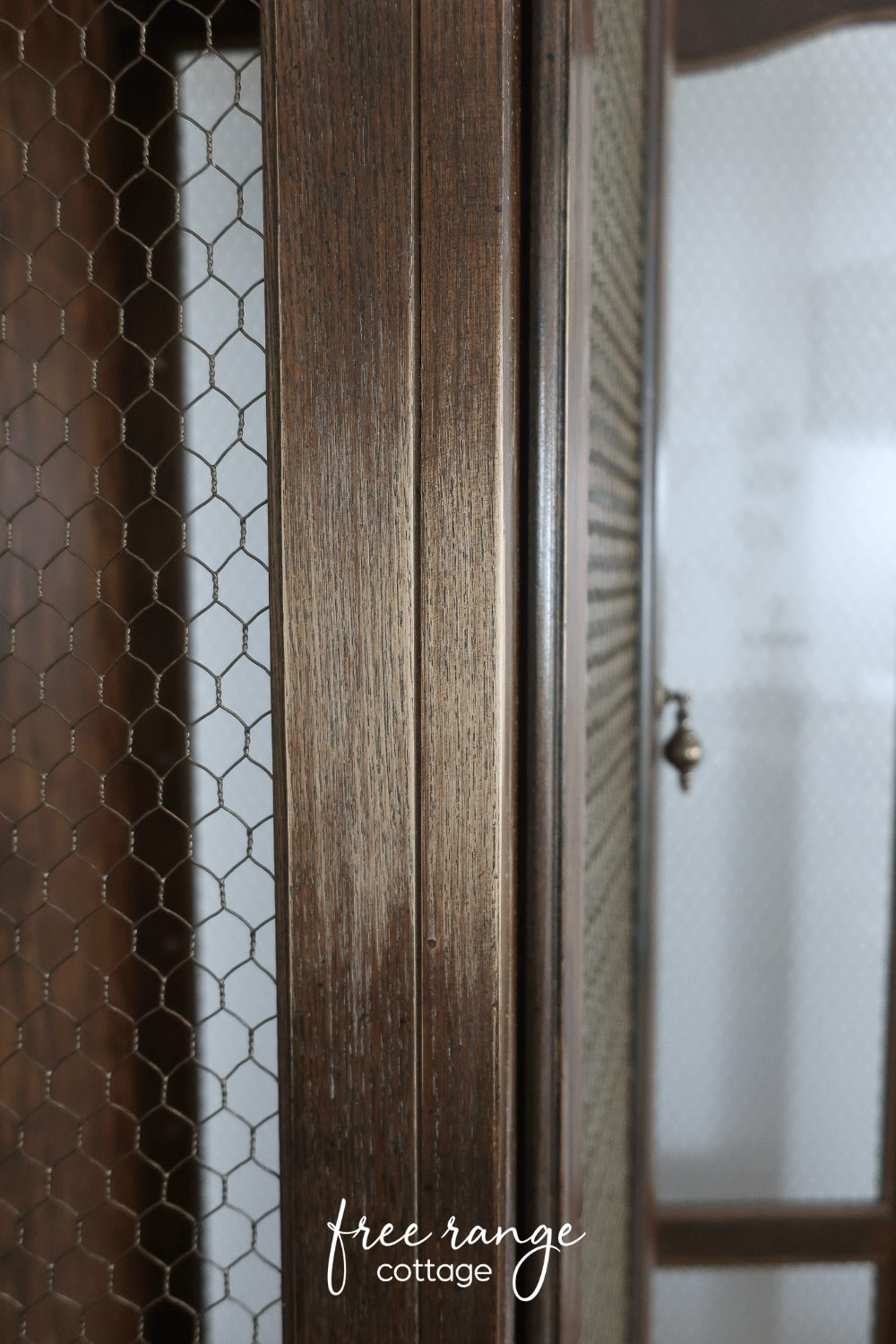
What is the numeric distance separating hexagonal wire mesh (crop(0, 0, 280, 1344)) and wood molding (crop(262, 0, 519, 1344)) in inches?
1.4

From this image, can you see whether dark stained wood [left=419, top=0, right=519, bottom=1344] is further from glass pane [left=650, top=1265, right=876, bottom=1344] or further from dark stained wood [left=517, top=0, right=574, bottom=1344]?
glass pane [left=650, top=1265, right=876, bottom=1344]

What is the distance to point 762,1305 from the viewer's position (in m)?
1.11

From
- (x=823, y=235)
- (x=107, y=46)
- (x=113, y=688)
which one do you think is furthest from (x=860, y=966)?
(x=107, y=46)

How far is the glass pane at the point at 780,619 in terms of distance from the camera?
3.43 feet

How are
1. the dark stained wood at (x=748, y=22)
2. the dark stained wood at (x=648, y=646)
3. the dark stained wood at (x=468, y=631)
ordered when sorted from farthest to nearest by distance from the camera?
the dark stained wood at (x=748, y=22) → the dark stained wood at (x=648, y=646) → the dark stained wood at (x=468, y=631)

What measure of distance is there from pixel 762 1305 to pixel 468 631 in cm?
112

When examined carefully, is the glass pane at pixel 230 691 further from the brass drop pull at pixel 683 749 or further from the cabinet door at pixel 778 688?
the cabinet door at pixel 778 688

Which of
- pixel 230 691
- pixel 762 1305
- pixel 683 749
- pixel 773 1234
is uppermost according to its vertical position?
pixel 230 691

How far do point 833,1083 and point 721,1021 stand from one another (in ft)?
0.49

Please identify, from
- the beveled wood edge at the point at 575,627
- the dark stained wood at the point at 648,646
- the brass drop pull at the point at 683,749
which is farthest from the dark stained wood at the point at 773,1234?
the beveled wood edge at the point at 575,627

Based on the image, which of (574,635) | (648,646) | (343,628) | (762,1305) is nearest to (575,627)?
(574,635)

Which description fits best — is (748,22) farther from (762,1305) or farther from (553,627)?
(762,1305)

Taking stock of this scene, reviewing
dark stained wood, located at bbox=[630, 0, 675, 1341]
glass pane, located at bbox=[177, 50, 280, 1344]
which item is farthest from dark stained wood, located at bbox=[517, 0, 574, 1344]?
dark stained wood, located at bbox=[630, 0, 675, 1341]

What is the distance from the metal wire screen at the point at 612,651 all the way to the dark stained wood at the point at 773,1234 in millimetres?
241
